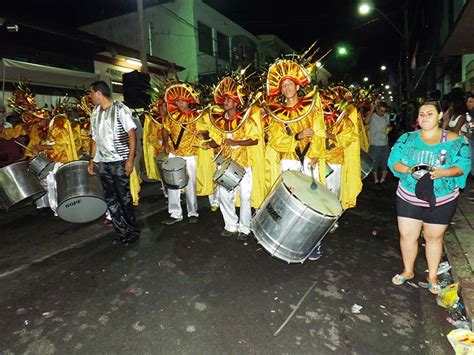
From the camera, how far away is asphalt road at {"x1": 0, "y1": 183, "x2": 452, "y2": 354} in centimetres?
272

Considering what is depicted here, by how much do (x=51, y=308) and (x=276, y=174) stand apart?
283 centimetres

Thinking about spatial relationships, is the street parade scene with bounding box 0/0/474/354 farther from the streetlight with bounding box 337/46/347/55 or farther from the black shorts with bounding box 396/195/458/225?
the streetlight with bounding box 337/46/347/55

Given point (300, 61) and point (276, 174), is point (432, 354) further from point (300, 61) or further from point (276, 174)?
point (300, 61)

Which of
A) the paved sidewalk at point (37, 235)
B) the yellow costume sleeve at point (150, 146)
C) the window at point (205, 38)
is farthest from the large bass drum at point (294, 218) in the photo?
the window at point (205, 38)

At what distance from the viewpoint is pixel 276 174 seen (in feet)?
14.6

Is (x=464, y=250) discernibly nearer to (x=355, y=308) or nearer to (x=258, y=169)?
(x=355, y=308)

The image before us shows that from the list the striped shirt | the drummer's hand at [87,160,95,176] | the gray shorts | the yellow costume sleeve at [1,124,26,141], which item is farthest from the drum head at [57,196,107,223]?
the gray shorts

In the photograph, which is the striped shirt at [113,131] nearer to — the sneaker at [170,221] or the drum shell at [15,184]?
the sneaker at [170,221]

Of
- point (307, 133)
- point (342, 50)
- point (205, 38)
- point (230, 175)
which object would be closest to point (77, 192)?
point (230, 175)

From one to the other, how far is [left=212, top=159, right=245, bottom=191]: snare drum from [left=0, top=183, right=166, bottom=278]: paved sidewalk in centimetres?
197

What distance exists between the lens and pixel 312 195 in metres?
3.35

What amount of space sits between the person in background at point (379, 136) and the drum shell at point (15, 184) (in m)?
7.07

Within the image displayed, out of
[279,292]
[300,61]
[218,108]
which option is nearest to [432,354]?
[279,292]

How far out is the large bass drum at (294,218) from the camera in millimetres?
3162
